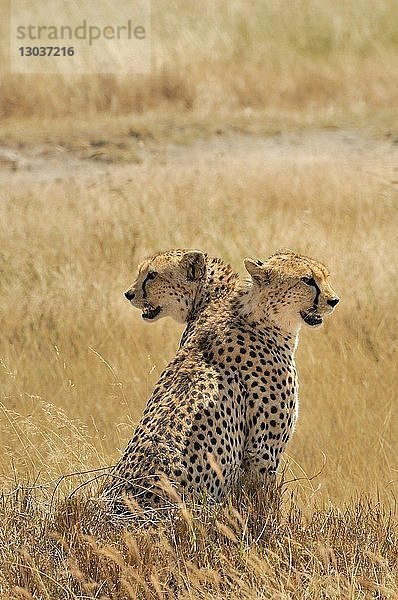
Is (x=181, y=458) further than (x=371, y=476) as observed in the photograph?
No

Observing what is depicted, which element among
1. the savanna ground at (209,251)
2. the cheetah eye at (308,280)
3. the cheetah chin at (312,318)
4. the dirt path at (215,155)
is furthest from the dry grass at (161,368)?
the cheetah eye at (308,280)

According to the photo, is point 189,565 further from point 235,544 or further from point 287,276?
point 287,276

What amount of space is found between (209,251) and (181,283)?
3.95 m

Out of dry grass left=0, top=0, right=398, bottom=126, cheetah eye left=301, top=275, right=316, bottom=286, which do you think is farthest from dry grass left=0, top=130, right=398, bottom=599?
dry grass left=0, top=0, right=398, bottom=126

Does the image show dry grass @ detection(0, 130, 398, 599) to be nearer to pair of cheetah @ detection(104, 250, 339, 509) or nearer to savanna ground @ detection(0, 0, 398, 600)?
savanna ground @ detection(0, 0, 398, 600)

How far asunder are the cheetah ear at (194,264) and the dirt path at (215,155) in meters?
7.81

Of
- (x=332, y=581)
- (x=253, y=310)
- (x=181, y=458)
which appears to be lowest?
(x=332, y=581)

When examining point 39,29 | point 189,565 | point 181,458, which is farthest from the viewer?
point 39,29

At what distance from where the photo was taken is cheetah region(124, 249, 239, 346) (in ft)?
17.9

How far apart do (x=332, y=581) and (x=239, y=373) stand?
3.00 ft

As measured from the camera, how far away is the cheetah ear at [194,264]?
5.43m

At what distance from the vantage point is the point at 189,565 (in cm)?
433

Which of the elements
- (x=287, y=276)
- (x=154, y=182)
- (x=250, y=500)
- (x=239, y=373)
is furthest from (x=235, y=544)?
(x=154, y=182)

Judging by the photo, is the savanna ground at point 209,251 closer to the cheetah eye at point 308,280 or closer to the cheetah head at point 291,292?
the cheetah head at point 291,292
